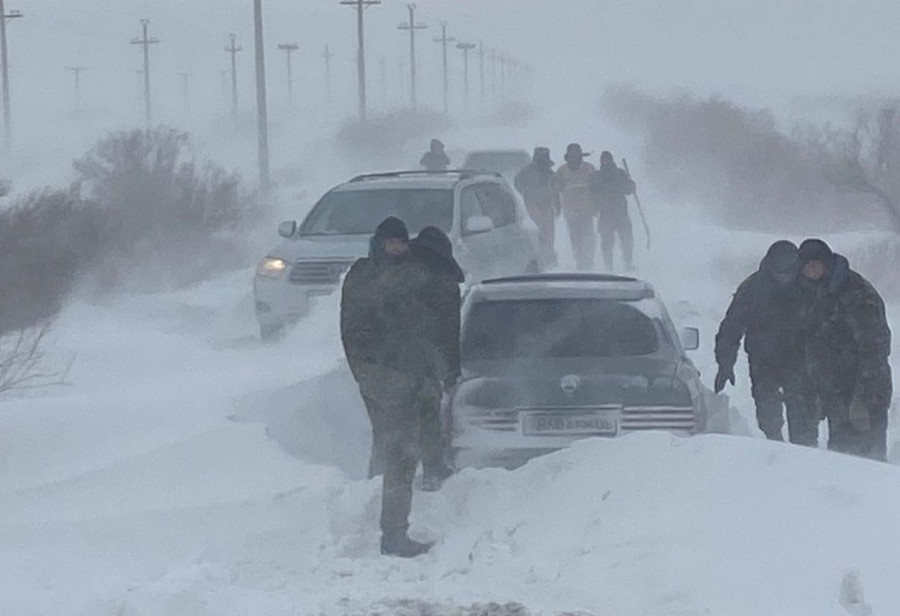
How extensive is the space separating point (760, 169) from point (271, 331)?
32637mm

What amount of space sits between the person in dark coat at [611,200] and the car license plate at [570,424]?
1156 centimetres

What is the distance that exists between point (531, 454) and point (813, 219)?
112 ft

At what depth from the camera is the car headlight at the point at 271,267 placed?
14867 mm

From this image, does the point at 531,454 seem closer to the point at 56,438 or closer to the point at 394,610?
the point at 394,610

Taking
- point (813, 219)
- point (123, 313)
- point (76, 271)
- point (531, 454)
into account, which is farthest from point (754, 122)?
point (531, 454)

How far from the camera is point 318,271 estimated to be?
48.1 ft

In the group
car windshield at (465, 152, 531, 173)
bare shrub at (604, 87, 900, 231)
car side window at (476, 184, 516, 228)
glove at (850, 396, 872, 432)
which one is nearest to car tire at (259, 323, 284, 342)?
car side window at (476, 184, 516, 228)

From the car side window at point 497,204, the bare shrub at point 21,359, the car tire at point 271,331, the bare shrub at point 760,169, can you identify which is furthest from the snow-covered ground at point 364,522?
the bare shrub at point 760,169

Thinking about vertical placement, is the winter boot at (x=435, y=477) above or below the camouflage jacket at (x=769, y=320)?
below

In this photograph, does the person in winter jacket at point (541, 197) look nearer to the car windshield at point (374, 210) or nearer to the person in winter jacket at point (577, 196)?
the person in winter jacket at point (577, 196)

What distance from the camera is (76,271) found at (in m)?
12.2

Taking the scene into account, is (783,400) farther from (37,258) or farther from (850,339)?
(37,258)

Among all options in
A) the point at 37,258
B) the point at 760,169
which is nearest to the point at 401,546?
the point at 37,258

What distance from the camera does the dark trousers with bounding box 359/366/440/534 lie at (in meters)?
7.48
